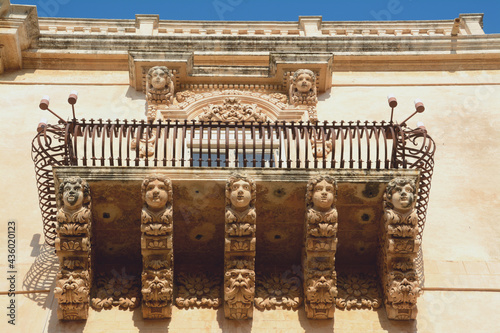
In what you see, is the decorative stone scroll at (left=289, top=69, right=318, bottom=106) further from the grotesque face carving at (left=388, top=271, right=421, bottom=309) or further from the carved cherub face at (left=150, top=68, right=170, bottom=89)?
the grotesque face carving at (left=388, top=271, right=421, bottom=309)

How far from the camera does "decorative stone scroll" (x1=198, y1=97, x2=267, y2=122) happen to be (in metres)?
12.0

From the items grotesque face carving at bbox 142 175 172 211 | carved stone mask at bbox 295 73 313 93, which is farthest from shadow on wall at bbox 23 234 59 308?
carved stone mask at bbox 295 73 313 93

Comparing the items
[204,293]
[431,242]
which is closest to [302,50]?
[431,242]

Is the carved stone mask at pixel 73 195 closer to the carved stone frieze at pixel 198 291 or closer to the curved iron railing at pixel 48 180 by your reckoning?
the curved iron railing at pixel 48 180

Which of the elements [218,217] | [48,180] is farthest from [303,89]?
[48,180]

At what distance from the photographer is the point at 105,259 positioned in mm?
9703

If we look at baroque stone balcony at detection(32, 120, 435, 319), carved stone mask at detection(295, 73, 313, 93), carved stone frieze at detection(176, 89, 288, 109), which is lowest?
baroque stone balcony at detection(32, 120, 435, 319)

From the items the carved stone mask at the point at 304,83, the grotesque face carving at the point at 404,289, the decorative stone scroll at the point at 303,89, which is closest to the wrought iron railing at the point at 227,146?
the decorative stone scroll at the point at 303,89

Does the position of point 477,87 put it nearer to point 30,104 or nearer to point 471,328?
point 471,328

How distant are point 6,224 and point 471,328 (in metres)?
5.84

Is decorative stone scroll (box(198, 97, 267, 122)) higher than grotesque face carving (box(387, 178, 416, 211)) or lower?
higher

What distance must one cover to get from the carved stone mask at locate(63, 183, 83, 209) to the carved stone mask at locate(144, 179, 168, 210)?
0.73 m

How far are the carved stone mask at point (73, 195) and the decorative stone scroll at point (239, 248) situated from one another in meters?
1.65

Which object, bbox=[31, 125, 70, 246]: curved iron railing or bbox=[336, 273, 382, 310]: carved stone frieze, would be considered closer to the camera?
bbox=[336, 273, 382, 310]: carved stone frieze
